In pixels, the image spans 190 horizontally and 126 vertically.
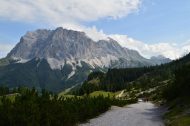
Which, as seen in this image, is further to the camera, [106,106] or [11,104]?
[106,106]

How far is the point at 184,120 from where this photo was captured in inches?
2219

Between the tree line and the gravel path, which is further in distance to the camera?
the gravel path

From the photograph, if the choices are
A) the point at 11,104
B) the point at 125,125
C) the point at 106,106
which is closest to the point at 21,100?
the point at 11,104

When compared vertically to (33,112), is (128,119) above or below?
below

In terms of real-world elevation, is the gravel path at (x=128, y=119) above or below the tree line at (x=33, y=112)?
below

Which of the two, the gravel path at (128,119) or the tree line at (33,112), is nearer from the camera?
the tree line at (33,112)

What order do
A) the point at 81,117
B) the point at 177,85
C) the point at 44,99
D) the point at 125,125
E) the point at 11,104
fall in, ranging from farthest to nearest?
1. the point at 177,85
2. the point at 81,117
3. the point at 125,125
4. the point at 44,99
5. the point at 11,104

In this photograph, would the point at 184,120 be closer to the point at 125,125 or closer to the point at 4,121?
the point at 125,125

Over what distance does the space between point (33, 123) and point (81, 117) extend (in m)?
25.0

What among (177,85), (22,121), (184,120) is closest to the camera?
(22,121)

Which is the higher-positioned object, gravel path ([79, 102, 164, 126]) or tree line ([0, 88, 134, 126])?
tree line ([0, 88, 134, 126])

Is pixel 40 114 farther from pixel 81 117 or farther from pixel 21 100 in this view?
pixel 81 117

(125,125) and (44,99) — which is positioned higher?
(44,99)

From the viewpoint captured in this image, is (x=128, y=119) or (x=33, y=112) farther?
(x=128, y=119)
